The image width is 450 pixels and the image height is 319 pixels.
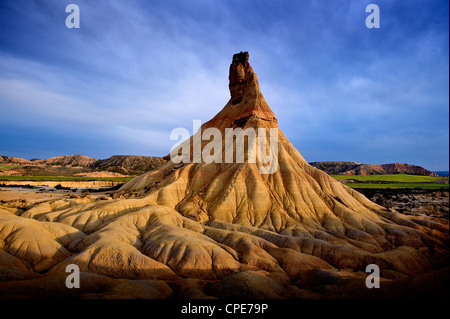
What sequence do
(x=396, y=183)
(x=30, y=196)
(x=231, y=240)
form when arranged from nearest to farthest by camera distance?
(x=231, y=240), (x=30, y=196), (x=396, y=183)

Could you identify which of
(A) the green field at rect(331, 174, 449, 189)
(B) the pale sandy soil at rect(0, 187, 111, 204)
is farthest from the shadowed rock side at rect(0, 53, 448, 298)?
(A) the green field at rect(331, 174, 449, 189)

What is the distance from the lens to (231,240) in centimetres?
3431

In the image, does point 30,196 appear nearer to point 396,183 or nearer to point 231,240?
point 231,240

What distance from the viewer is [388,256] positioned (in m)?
32.2

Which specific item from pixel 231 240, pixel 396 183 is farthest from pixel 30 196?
pixel 396 183

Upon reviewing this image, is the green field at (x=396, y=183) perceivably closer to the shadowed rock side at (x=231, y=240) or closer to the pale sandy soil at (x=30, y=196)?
the shadowed rock side at (x=231, y=240)

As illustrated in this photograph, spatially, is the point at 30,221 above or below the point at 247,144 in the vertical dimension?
below

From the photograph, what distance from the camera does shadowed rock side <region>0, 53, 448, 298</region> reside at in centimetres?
2138

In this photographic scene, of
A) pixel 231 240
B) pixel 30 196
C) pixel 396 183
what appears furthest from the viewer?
pixel 396 183

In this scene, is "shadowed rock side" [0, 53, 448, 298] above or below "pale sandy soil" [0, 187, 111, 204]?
below

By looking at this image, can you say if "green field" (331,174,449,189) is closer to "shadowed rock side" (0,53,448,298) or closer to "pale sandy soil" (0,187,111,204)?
"shadowed rock side" (0,53,448,298)

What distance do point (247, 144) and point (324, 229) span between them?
24.6 meters

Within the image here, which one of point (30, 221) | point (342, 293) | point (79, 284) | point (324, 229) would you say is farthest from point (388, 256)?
point (30, 221)
